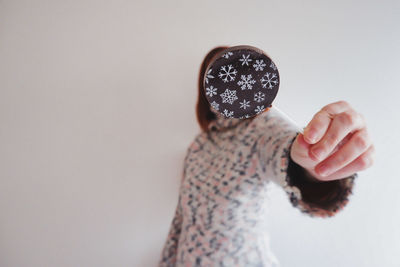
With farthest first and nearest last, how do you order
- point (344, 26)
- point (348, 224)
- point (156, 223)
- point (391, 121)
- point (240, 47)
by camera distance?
1. point (156, 223)
2. point (348, 224)
3. point (391, 121)
4. point (344, 26)
5. point (240, 47)

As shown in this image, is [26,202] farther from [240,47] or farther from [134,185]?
[240,47]

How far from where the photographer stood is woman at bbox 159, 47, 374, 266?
0.40m

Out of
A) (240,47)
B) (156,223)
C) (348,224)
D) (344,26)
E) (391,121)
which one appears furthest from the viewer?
(156,223)

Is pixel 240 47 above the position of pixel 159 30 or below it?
below

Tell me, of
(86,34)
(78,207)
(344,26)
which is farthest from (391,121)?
(78,207)

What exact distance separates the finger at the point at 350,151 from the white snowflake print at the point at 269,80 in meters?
0.15

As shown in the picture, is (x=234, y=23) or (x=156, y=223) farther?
(x=156, y=223)

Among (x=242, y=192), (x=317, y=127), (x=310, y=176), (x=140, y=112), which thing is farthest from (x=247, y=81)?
(x=140, y=112)

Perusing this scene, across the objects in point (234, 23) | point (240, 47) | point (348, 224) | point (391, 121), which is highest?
point (234, 23)

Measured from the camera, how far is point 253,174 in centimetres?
65

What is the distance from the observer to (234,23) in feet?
2.39

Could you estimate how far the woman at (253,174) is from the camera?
1.31 ft

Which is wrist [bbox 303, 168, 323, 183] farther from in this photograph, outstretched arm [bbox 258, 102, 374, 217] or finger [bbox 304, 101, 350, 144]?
finger [bbox 304, 101, 350, 144]

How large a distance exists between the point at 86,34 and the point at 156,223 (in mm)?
741
